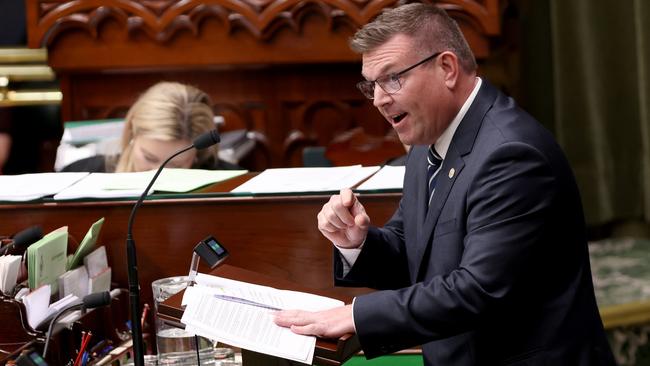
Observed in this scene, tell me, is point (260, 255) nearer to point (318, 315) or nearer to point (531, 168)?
point (318, 315)

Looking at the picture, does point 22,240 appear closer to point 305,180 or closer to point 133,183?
point 133,183

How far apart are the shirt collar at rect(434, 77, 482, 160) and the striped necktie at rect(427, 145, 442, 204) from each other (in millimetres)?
19

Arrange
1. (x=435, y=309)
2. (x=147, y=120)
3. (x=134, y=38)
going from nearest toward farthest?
(x=435, y=309) < (x=147, y=120) < (x=134, y=38)

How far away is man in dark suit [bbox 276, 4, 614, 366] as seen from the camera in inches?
74.0

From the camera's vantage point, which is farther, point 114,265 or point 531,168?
point 114,265

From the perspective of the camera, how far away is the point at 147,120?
3699mm

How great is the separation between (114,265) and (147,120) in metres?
1.25

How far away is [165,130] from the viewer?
366 cm

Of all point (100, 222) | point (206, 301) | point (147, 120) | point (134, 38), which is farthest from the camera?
point (134, 38)

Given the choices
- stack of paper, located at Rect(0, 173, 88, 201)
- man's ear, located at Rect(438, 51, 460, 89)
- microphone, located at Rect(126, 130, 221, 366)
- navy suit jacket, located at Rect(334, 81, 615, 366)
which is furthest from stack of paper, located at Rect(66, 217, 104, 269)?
man's ear, located at Rect(438, 51, 460, 89)

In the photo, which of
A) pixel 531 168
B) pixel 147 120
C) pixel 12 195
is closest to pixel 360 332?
pixel 531 168

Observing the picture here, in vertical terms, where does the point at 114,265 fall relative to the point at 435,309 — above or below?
below

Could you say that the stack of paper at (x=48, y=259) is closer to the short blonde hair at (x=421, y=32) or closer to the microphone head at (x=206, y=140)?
the microphone head at (x=206, y=140)

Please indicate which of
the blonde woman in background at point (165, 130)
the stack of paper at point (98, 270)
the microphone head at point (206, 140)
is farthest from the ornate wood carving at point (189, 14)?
the microphone head at point (206, 140)
